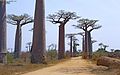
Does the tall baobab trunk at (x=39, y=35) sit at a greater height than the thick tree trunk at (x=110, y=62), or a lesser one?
greater

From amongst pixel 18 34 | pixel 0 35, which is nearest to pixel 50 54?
pixel 18 34

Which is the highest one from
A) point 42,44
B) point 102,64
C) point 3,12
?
point 3,12

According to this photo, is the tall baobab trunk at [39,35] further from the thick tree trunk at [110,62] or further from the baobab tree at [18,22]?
the baobab tree at [18,22]

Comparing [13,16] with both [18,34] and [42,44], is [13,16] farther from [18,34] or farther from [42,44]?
[42,44]

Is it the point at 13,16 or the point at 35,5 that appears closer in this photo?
the point at 35,5

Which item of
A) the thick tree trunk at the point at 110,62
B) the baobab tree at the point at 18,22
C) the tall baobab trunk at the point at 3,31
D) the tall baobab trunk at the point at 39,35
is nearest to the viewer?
the thick tree trunk at the point at 110,62

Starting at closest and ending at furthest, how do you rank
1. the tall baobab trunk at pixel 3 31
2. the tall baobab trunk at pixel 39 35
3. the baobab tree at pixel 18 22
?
the tall baobab trunk at pixel 39 35 < the tall baobab trunk at pixel 3 31 < the baobab tree at pixel 18 22

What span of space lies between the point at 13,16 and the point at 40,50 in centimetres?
2066

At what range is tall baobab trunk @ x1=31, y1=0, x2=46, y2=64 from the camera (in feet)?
79.8

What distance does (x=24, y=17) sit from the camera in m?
43.8

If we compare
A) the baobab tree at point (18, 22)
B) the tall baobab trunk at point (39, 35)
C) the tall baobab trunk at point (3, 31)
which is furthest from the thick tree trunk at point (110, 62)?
the baobab tree at point (18, 22)

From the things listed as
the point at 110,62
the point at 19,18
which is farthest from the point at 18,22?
the point at 110,62

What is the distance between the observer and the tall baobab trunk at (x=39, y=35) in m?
24.3

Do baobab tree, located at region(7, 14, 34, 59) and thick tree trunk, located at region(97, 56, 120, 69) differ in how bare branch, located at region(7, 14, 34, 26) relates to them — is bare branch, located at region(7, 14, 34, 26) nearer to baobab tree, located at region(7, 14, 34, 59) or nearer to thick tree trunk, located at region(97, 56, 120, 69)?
baobab tree, located at region(7, 14, 34, 59)
